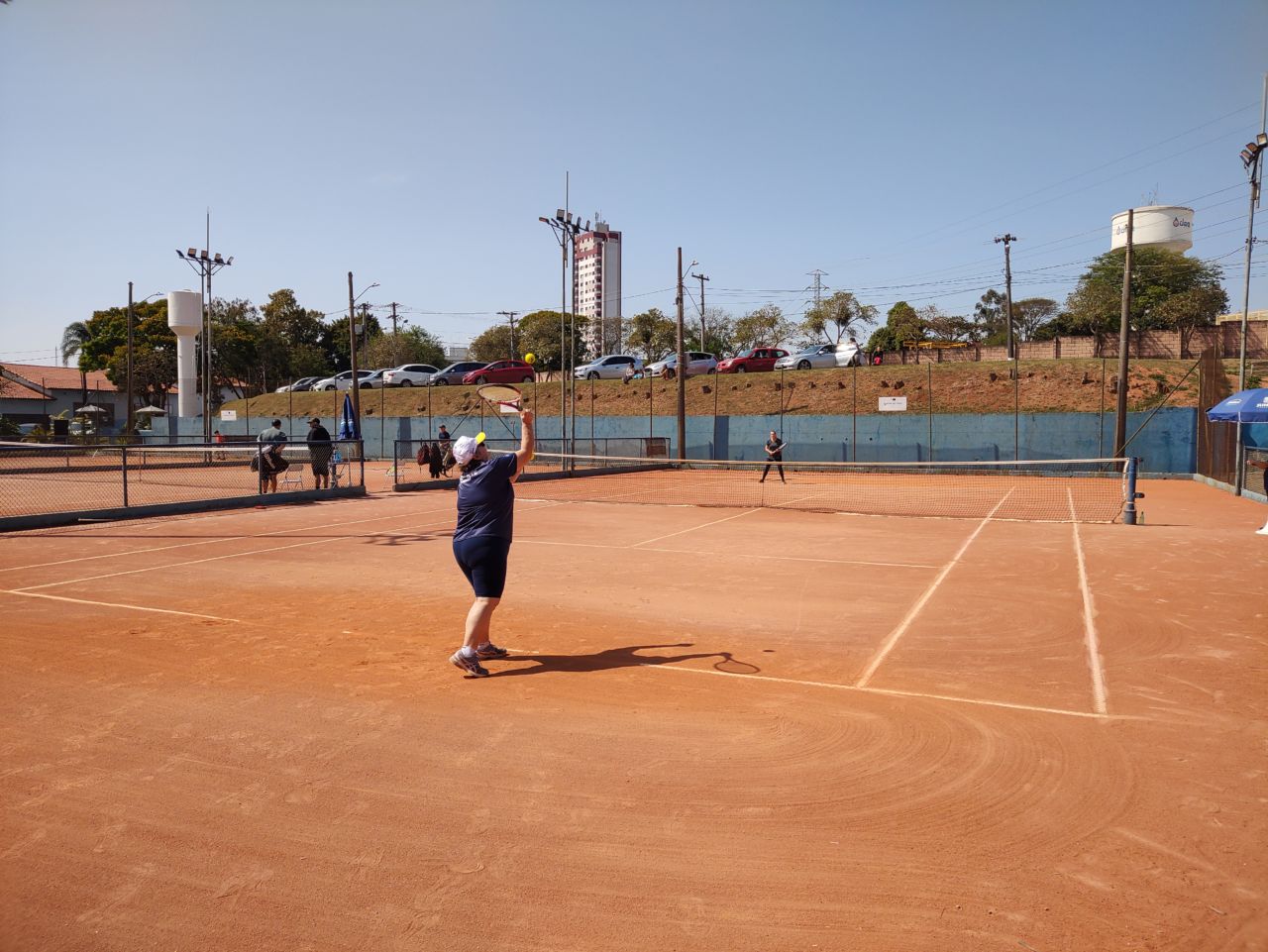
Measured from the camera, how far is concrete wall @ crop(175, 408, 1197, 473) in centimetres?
3294

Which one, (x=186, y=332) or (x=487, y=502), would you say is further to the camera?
(x=186, y=332)

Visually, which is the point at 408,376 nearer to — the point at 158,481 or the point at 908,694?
the point at 158,481

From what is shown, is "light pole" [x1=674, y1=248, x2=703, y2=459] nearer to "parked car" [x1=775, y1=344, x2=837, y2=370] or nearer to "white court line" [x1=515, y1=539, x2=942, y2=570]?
"parked car" [x1=775, y1=344, x2=837, y2=370]

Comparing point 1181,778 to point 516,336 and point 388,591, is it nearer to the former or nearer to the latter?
point 388,591

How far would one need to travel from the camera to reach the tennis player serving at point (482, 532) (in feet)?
21.6

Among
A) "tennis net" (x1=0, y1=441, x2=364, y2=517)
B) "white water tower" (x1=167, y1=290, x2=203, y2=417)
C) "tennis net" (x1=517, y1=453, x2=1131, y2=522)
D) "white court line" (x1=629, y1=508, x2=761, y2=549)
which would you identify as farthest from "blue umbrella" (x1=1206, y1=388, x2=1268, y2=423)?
"white water tower" (x1=167, y1=290, x2=203, y2=417)

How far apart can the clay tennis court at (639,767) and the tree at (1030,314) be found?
291ft

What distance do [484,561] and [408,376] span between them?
55.6m

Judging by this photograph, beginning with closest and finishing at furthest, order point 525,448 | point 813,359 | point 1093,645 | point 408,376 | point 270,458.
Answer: point 525,448, point 1093,645, point 270,458, point 813,359, point 408,376

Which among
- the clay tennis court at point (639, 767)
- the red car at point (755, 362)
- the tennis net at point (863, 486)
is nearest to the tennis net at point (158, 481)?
the tennis net at point (863, 486)

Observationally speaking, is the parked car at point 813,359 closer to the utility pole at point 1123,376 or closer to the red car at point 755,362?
the red car at point 755,362

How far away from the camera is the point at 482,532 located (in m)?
6.64

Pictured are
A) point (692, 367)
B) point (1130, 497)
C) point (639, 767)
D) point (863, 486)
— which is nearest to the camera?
point (639, 767)

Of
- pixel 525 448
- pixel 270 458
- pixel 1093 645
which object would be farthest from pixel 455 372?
pixel 1093 645
